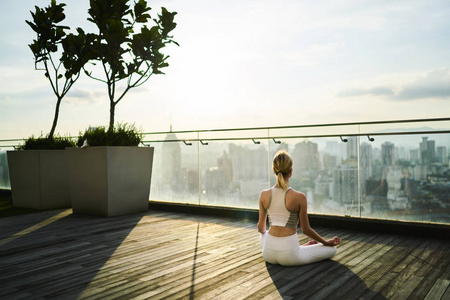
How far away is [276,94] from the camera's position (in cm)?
1566

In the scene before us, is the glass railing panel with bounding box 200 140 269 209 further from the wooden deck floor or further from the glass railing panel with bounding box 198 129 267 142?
the wooden deck floor

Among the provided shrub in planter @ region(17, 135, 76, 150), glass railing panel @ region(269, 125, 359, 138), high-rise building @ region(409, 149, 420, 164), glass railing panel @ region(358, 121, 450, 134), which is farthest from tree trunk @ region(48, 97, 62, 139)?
high-rise building @ region(409, 149, 420, 164)

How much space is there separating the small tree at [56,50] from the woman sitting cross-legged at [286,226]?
5.12 m

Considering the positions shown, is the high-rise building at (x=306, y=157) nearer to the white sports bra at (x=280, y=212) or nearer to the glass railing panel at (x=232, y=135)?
the glass railing panel at (x=232, y=135)

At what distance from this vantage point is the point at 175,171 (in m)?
6.29

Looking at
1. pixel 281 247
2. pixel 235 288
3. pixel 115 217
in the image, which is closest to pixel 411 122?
pixel 281 247

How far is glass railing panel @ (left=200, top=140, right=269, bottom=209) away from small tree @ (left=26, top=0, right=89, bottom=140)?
2.99 m

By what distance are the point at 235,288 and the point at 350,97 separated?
1159 cm

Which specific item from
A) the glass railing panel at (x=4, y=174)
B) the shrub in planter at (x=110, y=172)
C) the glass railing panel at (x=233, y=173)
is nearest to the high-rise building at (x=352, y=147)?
the glass railing panel at (x=233, y=173)

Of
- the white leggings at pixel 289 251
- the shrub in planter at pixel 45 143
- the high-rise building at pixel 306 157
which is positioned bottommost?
the white leggings at pixel 289 251

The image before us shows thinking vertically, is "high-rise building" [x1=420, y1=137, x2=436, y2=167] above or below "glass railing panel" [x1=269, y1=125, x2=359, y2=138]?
below

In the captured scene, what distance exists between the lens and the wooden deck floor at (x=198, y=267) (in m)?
2.47

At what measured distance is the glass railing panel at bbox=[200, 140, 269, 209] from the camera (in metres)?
5.43

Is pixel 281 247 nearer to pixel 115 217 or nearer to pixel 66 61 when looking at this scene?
pixel 115 217
